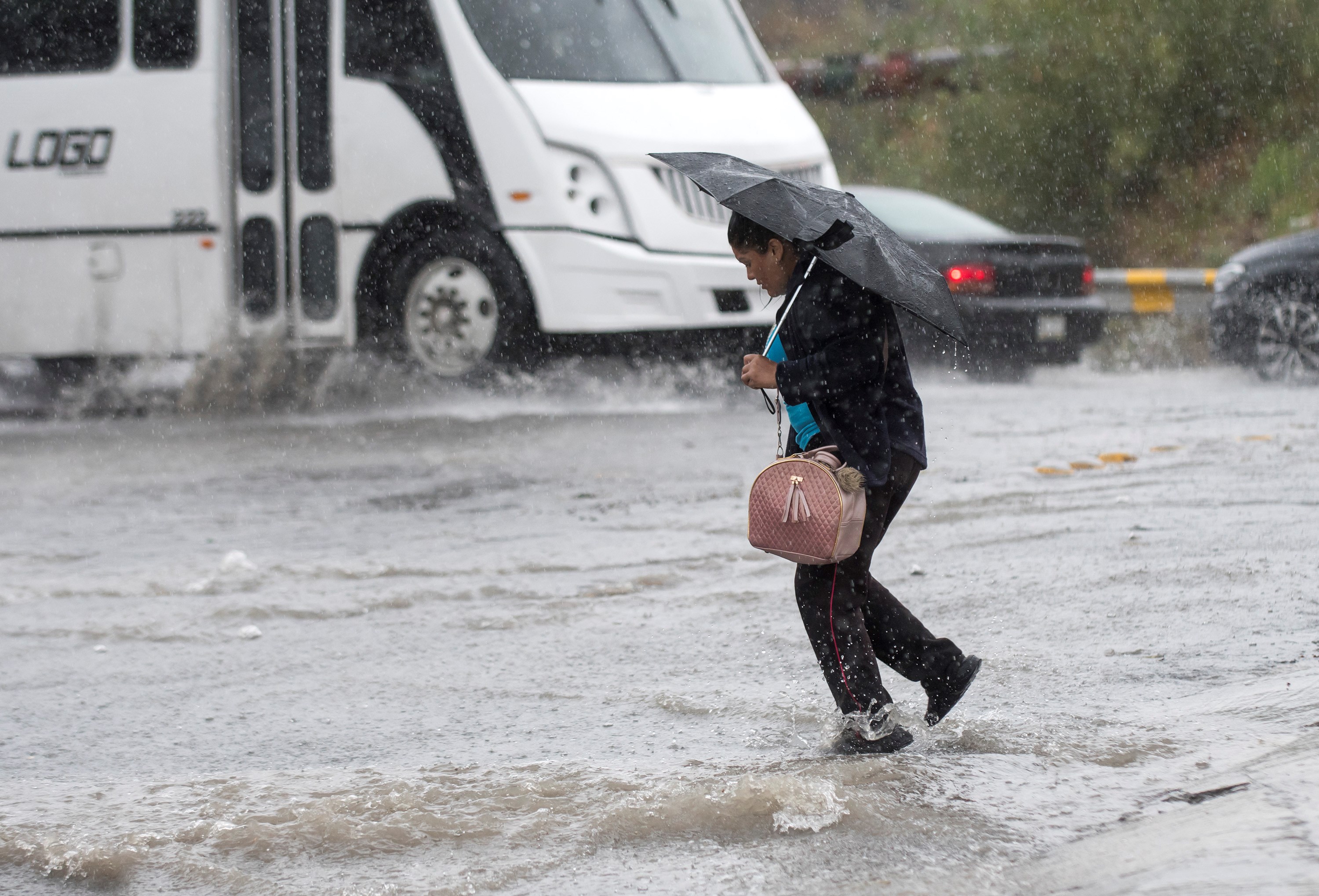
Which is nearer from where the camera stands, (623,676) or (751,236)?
(751,236)

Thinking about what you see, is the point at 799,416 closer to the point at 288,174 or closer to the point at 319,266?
the point at 319,266

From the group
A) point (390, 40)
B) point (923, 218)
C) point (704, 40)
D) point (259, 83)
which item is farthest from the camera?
point (923, 218)

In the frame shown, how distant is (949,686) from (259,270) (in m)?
7.48

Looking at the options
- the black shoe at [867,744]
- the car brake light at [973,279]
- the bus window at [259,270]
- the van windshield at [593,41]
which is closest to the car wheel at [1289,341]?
the car brake light at [973,279]

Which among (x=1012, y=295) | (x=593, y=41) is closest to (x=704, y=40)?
(x=593, y=41)

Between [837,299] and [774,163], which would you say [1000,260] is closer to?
[774,163]

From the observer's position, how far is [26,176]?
1048 centimetres

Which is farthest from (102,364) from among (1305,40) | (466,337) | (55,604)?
(1305,40)

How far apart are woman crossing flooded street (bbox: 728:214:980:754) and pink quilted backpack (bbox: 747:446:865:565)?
0.05 m

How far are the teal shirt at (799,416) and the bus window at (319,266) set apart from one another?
7.02m

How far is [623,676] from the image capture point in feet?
14.9

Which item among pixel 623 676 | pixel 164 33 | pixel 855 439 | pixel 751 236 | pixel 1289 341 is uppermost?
pixel 164 33

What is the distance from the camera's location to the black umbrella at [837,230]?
132 inches

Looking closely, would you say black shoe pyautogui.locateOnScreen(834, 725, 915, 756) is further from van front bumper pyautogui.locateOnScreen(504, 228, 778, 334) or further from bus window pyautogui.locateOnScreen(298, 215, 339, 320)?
bus window pyautogui.locateOnScreen(298, 215, 339, 320)
